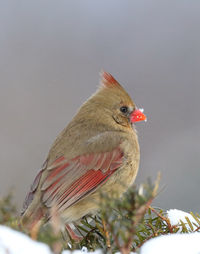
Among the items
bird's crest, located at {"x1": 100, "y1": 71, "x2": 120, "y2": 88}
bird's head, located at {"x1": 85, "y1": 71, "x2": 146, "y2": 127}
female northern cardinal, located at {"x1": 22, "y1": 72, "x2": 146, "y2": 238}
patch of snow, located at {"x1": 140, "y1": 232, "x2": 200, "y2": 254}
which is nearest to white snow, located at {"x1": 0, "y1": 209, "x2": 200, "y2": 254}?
patch of snow, located at {"x1": 140, "y1": 232, "x2": 200, "y2": 254}

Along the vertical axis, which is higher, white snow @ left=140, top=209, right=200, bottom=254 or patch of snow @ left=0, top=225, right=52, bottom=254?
white snow @ left=140, top=209, right=200, bottom=254

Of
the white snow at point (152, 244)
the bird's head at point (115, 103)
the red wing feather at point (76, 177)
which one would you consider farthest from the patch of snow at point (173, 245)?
the bird's head at point (115, 103)

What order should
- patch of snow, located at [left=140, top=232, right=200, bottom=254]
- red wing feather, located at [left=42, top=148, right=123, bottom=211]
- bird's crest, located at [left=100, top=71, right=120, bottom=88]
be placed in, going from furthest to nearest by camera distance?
bird's crest, located at [left=100, top=71, right=120, bottom=88], red wing feather, located at [left=42, top=148, right=123, bottom=211], patch of snow, located at [left=140, top=232, right=200, bottom=254]

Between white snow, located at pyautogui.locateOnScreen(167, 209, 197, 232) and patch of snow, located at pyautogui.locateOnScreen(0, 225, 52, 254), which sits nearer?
patch of snow, located at pyautogui.locateOnScreen(0, 225, 52, 254)

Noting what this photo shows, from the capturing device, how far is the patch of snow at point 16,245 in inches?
34.3

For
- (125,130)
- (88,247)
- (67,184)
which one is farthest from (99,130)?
(88,247)

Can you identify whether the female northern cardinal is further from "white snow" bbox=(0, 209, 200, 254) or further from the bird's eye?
"white snow" bbox=(0, 209, 200, 254)

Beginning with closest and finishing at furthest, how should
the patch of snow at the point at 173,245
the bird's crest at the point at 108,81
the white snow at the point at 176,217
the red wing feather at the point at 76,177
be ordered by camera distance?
the patch of snow at the point at 173,245 < the white snow at the point at 176,217 < the red wing feather at the point at 76,177 < the bird's crest at the point at 108,81

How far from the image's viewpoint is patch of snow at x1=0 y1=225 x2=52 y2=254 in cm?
87

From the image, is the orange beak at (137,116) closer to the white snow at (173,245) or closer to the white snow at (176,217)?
the white snow at (176,217)

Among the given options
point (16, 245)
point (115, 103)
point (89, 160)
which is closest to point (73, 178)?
point (89, 160)

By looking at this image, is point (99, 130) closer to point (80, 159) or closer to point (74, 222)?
point (80, 159)

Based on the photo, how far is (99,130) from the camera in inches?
115

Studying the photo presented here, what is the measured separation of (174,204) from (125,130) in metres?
1.16
